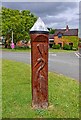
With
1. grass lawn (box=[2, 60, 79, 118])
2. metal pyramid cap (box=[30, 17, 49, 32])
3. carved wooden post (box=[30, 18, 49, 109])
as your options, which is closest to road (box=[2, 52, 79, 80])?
grass lawn (box=[2, 60, 79, 118])

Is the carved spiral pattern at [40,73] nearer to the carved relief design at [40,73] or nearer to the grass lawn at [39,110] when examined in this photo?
the carved relief design at [40,73]

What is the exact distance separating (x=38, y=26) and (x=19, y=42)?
41.3 metres

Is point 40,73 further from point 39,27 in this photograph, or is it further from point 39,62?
point 39,27

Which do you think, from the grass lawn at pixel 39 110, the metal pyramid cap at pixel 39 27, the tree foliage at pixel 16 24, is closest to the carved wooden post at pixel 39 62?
the metal pyramid cap at pixel 39 27

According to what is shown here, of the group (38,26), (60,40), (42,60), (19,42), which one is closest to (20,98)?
(42,60)

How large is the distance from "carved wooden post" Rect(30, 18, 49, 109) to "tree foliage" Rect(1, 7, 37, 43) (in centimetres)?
3539

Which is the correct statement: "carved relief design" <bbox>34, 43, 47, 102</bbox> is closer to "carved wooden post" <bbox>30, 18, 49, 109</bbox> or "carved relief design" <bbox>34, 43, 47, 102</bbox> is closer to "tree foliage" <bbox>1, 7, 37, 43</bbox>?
"carved wooden post" <bbox>30, 18, 49, 109</bbox>

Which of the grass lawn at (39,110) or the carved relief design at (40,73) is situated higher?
the carved relief design at (40,73)

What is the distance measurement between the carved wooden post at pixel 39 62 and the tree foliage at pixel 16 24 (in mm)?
35388

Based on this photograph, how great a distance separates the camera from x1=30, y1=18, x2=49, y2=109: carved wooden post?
5.31m

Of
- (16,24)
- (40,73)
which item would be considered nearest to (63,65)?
(40,73)

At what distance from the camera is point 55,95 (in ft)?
21.5

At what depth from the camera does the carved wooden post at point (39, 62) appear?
531cm

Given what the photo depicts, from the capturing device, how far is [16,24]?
133 feet
